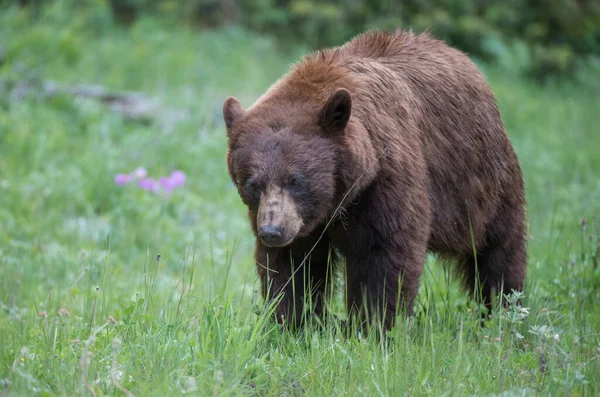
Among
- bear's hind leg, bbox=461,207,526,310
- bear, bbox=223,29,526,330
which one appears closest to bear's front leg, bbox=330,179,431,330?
bear, bbox=223,29,526,330

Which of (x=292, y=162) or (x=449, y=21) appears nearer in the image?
(x=292, y=162)

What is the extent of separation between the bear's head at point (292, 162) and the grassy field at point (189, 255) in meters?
0.35

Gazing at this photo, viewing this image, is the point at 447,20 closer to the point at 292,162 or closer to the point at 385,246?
the point at 385,246

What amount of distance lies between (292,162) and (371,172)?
432 millimetres

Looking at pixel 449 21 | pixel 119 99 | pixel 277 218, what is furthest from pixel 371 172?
pixel 449 21

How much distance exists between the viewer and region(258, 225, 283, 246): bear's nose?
3.99 metres

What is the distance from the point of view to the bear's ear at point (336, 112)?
13.5ft

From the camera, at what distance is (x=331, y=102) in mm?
4148

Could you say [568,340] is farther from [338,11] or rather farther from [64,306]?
[338,11]

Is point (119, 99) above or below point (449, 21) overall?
below

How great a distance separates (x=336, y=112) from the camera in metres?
4.19

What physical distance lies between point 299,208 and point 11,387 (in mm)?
1670

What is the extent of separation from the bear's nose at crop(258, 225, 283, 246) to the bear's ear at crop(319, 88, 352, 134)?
2.07 feet

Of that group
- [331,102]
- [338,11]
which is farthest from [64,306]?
[338,11]
